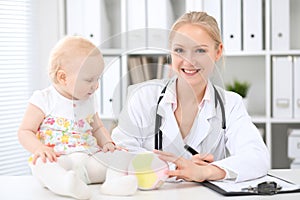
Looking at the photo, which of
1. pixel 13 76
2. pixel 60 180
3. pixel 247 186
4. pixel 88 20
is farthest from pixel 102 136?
pixel 88 20

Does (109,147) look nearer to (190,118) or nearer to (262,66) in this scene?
(190,118)

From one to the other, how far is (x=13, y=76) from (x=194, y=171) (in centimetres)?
200

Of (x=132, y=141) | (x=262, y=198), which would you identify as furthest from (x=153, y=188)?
(x=262, y=198)

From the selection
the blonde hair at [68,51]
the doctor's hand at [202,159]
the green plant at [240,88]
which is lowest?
the doctor's hand at [202,159]

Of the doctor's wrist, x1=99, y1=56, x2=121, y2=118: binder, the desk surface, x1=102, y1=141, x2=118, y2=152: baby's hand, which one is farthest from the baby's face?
the doctor's wrist

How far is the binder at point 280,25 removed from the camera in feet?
10.5

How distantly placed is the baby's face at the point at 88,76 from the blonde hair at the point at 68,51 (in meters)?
0.06

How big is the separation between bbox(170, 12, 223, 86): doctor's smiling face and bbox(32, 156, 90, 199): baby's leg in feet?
1.20

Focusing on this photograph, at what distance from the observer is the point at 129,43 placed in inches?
51.3

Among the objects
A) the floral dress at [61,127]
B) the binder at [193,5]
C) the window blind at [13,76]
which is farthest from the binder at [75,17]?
the floral dress at [61,127]

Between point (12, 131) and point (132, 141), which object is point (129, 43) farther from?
point (12, 131)

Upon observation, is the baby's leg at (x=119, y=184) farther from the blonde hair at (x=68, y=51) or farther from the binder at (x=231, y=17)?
the binder at (x=231, y=17)

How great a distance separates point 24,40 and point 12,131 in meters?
0.57

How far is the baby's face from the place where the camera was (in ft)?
4.27
